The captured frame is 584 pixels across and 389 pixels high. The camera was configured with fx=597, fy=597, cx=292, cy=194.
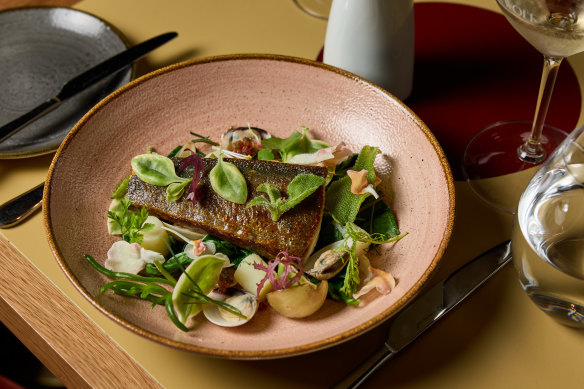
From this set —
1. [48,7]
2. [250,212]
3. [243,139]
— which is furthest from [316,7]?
[250,212]

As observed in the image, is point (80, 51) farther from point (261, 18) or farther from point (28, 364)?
point (28, 364)

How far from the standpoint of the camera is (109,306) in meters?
0.89

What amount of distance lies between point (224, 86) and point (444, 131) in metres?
0.50

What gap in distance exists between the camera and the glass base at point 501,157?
119 cm

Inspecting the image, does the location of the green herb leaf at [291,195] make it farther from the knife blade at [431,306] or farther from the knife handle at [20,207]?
the knife handle at [20,207]

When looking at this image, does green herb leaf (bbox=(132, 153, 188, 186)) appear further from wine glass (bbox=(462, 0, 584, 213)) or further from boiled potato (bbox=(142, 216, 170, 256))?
wine glass (bbox=(462, 0, 584, 213))

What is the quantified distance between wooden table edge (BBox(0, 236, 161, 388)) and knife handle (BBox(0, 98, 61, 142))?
0.89 ft

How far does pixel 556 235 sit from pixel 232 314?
0.52 m

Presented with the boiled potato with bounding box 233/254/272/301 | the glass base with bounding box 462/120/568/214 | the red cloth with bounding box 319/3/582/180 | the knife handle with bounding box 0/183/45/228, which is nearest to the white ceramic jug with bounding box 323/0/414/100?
the red cloth with bounding box 319/3/582/180

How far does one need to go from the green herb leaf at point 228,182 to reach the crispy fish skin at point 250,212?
0.04 feet

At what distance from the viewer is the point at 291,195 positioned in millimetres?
1035

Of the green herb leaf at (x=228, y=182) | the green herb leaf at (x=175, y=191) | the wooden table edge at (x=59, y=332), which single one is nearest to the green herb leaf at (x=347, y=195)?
the green herb leaf at (x=228, y=182)

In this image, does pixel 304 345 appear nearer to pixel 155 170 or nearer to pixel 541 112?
pixel 155 170

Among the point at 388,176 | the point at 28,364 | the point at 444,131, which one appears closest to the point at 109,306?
the point at 388,176
